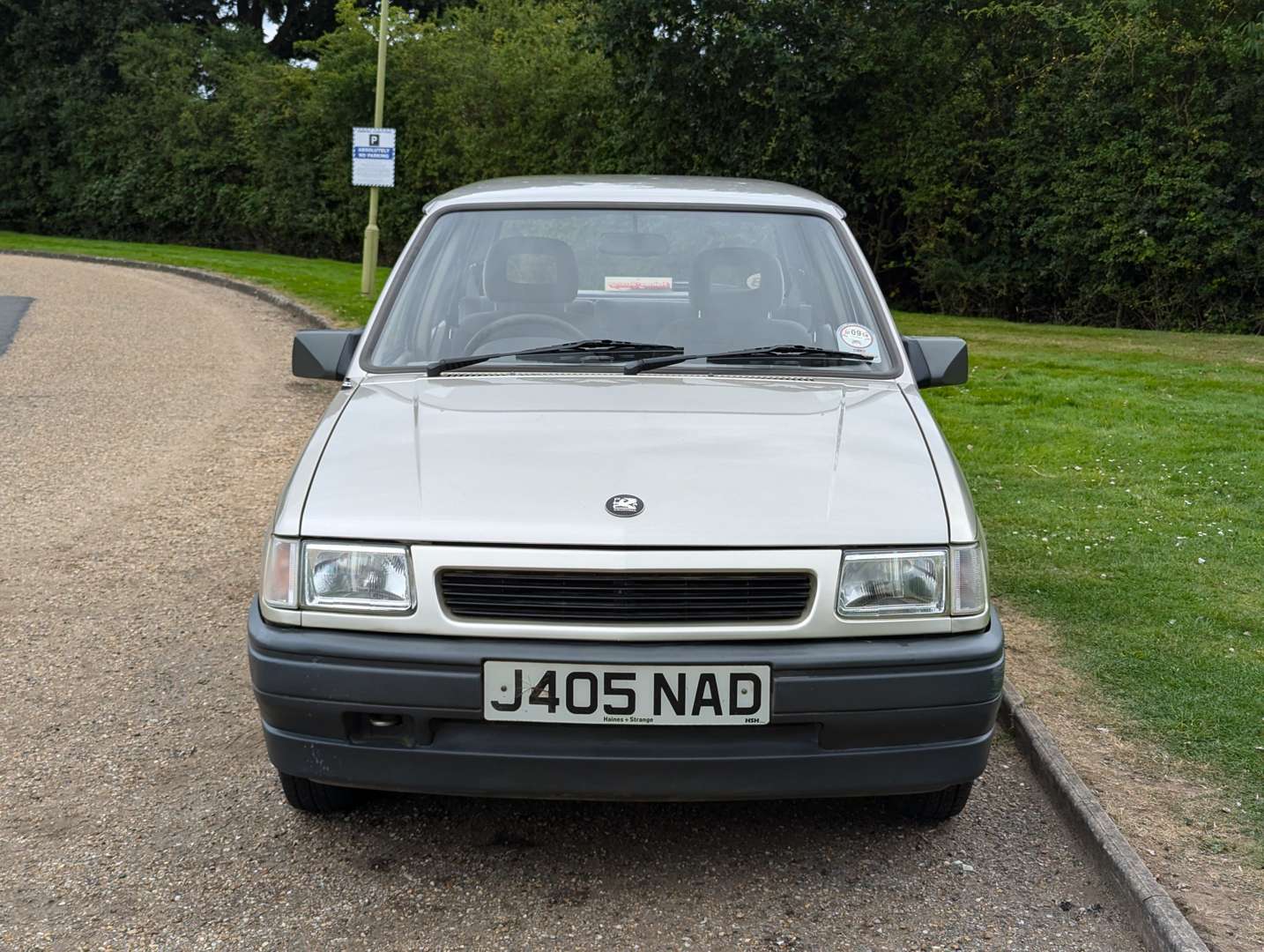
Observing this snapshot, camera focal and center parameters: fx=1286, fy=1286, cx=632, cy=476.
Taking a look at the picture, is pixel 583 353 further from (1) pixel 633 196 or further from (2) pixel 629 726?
(2) pixel 629 726

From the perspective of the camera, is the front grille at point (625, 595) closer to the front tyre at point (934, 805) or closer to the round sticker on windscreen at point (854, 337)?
the front tyre at point (934, 805)

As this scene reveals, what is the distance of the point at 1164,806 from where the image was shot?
357 centimetres

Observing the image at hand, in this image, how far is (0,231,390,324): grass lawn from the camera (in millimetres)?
17047

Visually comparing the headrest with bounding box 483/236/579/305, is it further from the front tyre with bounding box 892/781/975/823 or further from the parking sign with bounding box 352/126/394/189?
the parking sign with bounding box 352/126/394/189

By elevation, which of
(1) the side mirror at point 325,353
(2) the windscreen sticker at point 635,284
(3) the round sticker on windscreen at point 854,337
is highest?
(2) the windscreen sticker at point 635,284

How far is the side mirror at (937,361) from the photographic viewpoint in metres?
4.11

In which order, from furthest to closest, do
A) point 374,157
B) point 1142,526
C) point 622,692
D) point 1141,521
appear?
1. point 374,157
2. point 1141,521
3. point 1142,526
4. point 622,692

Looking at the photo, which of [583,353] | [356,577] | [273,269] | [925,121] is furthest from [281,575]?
[273,269]

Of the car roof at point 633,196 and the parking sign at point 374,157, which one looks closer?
the car roof at point 633,196

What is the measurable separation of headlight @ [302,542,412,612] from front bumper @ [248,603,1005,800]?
0.07 meters

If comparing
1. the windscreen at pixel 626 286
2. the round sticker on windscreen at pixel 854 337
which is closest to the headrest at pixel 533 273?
the windscreen at pixel 626 286

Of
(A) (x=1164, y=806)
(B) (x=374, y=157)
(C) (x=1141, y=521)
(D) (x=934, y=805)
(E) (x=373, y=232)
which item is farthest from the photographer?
(E) (x=373, y=232)

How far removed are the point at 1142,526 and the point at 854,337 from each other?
11.0 ft

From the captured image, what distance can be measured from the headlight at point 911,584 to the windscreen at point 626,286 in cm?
102
